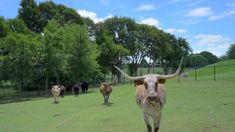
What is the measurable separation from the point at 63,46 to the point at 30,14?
15.8 meters

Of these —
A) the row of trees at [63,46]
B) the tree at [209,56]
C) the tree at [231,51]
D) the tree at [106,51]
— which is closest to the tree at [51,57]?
the row of trees at [63,46]

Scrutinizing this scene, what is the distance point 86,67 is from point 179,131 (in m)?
35.1

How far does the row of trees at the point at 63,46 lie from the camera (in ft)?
129

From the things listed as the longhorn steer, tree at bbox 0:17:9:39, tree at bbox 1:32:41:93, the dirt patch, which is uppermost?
tree at bbox 0:17:9:39

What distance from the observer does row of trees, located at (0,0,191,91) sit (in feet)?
129

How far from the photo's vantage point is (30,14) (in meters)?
59.0

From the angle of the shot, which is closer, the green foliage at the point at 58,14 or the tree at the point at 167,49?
the green foliage at the point at 58,14

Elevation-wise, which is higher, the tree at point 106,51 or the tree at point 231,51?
the tree at point 231,51

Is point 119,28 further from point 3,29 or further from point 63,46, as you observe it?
point 3,29

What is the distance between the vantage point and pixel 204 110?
662 inches

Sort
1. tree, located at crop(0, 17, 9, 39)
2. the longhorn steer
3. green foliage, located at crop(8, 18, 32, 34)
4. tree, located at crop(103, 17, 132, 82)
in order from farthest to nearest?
tree, located at crop(103, 17, 132, 82)
green foliage, located at crop(8, 18, 32, 34)
tree, located at crop(0, 17, 9, 39)
the longhorn steer

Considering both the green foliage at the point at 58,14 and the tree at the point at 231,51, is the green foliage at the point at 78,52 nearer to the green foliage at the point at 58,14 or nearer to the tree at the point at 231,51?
the green foliage at the point at 58,14

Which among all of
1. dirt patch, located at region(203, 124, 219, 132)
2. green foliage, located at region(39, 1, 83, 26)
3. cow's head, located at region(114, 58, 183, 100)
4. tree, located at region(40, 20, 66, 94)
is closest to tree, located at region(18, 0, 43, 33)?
green foliage, located at region(39, 1, 83, 26)

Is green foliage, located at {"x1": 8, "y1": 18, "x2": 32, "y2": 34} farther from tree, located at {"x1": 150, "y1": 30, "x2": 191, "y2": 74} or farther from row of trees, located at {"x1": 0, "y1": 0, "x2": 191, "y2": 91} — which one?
tree, located at {"x1": 150, "y1": 30, "x2": 191, "y2": 74}
